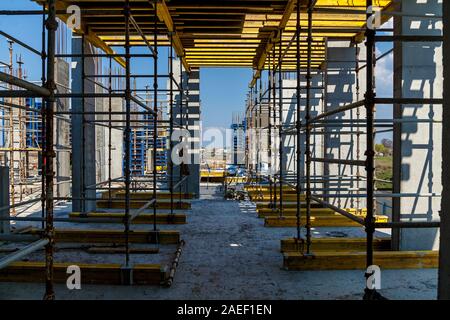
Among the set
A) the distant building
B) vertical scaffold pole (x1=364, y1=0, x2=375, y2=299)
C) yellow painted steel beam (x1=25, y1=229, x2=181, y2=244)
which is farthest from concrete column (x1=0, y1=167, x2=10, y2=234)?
the distant building

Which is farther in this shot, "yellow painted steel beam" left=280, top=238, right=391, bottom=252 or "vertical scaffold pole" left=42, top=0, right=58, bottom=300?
"yellow painted steel beam" left=280, top=238, right=391, bottom=252

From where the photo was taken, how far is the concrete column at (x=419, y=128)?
653 cm

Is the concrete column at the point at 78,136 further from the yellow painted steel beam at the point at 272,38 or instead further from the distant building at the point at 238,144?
the distant building at the point at 238,144

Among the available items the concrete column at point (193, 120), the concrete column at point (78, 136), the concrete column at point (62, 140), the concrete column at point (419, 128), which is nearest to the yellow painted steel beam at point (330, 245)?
the concrete column at point (419, 128)

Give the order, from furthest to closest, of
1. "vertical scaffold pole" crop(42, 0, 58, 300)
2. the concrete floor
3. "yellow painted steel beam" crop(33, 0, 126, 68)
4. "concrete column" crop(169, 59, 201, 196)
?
"concrete column" crop(169, 59, 201, 196)
"yellow painted steel beam" crop(33, 0, 126, 68)
the concrete floor
"vertical scaffold pole" crop(42, 0, 58, 300)

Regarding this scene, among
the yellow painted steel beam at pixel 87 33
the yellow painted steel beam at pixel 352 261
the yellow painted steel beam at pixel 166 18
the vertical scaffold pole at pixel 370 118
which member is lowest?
the yellow painted steel beam at pixel 352 261

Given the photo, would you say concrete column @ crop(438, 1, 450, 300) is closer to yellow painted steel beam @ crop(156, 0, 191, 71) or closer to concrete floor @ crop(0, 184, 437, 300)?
concrete floor @ crop(0, 184, 437, 300)

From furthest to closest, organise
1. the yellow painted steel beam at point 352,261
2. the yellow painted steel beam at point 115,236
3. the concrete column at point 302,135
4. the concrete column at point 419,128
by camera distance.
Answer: the concrete column at point 302,135 → the yellow painted steel beam at point 115,236 → the concrete column at point 419,128 → the yellow painted steel beam at point 352,261

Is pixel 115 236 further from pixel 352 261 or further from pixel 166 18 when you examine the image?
pixel 166 18

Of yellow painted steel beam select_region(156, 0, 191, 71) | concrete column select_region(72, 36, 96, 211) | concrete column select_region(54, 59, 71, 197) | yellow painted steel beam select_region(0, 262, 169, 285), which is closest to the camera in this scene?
yellow painted steel beam select_region(0, 262, 169, 285)

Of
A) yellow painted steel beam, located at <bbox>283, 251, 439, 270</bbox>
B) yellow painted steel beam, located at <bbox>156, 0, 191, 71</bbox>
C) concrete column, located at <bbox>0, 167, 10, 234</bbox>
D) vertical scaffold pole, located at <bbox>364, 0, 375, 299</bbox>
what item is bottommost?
yellow painted steel beam, located at <bbox>283, 251, 439, 270</bbox>

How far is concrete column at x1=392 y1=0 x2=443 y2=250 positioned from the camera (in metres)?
6.53
